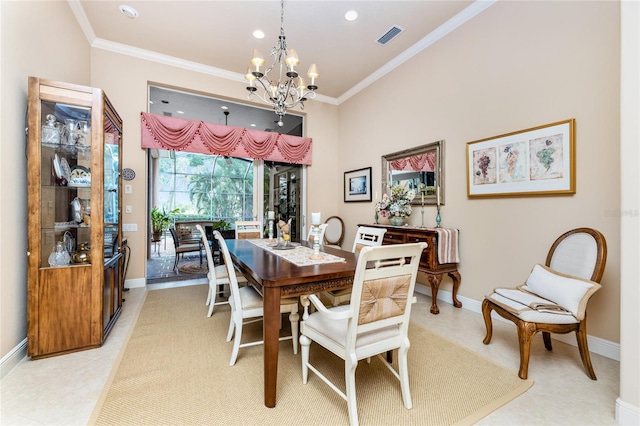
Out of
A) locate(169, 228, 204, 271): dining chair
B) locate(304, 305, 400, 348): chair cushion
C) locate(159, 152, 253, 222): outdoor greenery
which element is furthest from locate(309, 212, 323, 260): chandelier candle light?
locate(169, 228, 204, 271): dining chair

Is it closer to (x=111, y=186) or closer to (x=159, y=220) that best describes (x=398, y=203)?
(x=111, y=186)

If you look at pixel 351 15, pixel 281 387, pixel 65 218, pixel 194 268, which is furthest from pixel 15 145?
pixel 194 268

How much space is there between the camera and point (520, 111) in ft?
8.85

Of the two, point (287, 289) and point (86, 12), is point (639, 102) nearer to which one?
point (287, 289)

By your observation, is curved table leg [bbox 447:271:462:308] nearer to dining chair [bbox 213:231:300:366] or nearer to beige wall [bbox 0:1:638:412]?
beige wall [bbox 0:1:638:412]

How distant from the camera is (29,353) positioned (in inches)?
80.3

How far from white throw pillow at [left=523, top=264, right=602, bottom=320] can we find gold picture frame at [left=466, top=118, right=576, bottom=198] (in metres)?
0.81

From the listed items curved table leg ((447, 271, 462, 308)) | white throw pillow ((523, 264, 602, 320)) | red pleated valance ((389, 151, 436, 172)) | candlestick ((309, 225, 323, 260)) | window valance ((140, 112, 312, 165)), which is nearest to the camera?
white throw pillow ((523, 264, 602, 320))

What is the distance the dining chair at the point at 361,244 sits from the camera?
7.69 feet

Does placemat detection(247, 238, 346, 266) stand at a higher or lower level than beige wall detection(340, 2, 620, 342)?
lower

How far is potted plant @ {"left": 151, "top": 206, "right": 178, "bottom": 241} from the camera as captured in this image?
16.7 ft

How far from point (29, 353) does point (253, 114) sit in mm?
4262

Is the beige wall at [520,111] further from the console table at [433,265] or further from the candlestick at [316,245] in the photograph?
the candlestick at [316,245]

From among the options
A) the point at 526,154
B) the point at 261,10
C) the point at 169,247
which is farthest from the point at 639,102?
the point at 169,247
